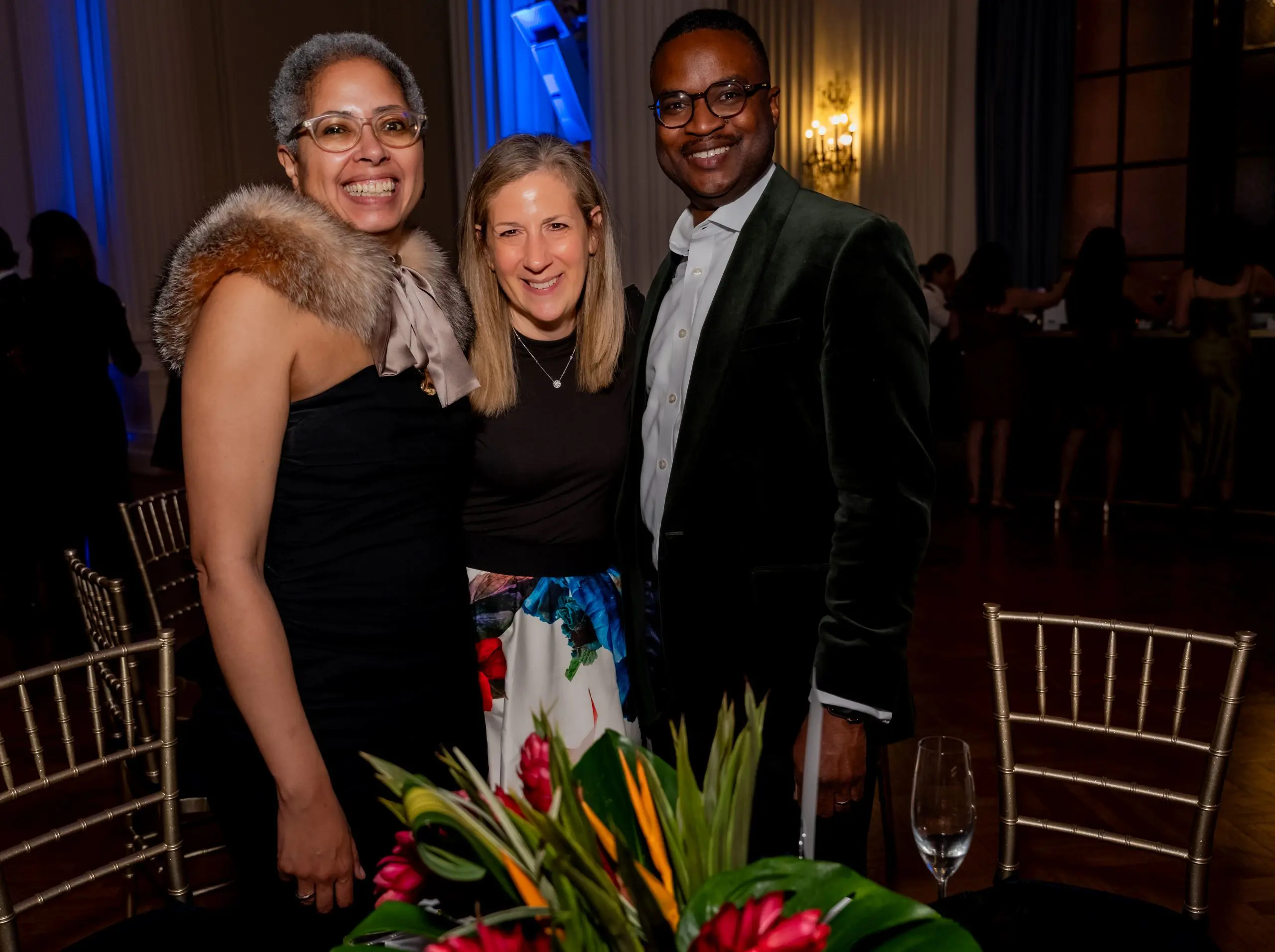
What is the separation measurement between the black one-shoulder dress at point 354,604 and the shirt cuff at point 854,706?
0.54 meters

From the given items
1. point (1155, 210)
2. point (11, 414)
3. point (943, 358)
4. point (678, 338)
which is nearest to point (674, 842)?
point (678, 338)

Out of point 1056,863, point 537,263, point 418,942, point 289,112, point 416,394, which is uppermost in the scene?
point 289,112

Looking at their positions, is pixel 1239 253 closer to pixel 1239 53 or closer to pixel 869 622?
pixel 1239 53

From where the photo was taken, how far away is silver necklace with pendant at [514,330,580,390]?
1.83 meters

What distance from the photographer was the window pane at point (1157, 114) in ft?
27.0

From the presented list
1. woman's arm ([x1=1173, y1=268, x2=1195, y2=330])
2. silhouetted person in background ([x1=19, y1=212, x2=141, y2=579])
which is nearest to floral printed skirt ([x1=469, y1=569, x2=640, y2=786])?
silhouetted person in background ([x1=19, y1=212, x2=141, y2=579])

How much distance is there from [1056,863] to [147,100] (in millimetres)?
7104

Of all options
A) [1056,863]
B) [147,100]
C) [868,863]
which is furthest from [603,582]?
[147,100]

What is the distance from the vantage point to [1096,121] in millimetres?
8625

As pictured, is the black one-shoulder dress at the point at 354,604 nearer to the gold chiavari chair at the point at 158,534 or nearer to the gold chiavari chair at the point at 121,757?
the gold chiavari chair at the point at 121,757

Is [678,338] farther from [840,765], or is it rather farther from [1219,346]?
[1219,346]

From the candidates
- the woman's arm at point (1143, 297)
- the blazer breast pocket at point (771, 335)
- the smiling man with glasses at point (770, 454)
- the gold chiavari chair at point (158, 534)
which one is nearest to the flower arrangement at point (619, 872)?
the smiling man with glasses at point (770, 454)

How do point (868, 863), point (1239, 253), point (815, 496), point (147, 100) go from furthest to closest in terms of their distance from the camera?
point (147, 100)
point (1239, 253)
point (868, 863)
point (815, 496)

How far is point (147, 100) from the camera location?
7094mm
